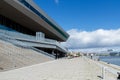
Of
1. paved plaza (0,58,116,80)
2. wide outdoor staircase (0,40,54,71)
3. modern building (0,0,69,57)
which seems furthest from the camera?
modern building (0,0,69,57)

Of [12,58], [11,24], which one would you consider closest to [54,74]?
[12,58]

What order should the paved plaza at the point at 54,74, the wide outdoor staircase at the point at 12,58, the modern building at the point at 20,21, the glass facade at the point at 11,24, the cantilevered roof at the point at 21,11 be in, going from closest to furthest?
the paved plaza at the point at 54,74 < the wide outdoor staircase at the point at 12,58 < the modern building at the point at 20,21 < the cantilevered roof at the point at 21,11 < the glass facade at the point at 11,24

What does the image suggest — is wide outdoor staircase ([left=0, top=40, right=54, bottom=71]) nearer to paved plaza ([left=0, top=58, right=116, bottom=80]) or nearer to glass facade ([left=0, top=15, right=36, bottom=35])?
paved plaza ([left=0, top=58, right=116, bottom=80])

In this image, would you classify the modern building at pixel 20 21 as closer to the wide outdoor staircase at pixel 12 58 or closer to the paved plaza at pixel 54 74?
the wide outdoor staircase at pixel 12 58

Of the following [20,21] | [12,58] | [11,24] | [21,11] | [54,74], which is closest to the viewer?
[54,74]

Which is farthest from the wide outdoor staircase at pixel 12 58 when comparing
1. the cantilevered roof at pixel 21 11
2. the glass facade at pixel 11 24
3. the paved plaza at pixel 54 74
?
the glass facade at pixel 11 24

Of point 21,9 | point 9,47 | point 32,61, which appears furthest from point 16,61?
point 21,9

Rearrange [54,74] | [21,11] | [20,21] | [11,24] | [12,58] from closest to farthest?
[54,74]
[12,58]
[21,11]
[11,24]
[20,21]

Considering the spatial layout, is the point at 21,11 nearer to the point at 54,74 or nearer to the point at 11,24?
the point at 11,24

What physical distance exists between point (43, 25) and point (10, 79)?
39.8m

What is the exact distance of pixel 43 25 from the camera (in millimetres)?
52781

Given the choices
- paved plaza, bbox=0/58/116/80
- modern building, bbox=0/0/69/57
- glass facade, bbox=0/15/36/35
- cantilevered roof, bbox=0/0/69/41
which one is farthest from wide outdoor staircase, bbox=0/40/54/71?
glass facade, bbox=0/15/36/35

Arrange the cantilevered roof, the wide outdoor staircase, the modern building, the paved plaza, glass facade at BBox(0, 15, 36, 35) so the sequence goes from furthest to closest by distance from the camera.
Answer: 1. glass facade at BBox(0, 15, 36, 35)
2. the cantilevered roof
3. the modern building
4. the wide outdoor staircase
5. the paved plaza

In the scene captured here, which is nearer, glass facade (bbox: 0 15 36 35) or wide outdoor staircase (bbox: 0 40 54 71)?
wide outdoor staircase (bbox: 0 40 54 71)
